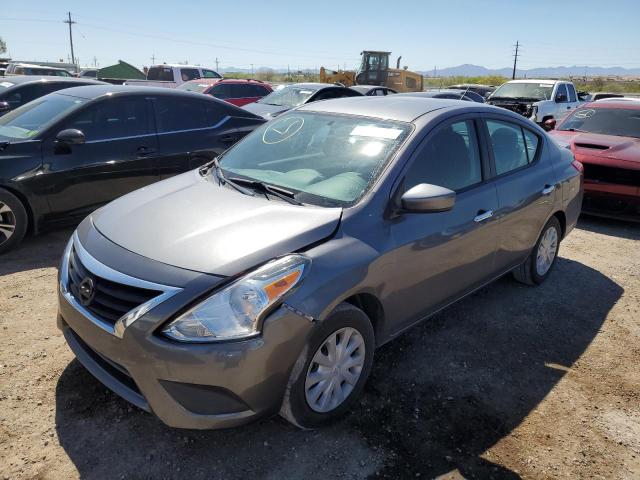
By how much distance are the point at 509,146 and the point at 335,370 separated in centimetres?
244

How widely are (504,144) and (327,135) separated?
149 centimetres

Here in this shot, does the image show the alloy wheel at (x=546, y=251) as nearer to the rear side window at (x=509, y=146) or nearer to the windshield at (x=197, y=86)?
the rear side window at (x=509, y=146)

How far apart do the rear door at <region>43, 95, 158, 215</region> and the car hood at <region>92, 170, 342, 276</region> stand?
7.37 feet

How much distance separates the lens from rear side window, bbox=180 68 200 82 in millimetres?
18062

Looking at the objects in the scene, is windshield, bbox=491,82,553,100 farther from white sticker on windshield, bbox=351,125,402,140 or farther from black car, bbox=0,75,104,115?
white sticker on windshield, bbox=351,125,402,140

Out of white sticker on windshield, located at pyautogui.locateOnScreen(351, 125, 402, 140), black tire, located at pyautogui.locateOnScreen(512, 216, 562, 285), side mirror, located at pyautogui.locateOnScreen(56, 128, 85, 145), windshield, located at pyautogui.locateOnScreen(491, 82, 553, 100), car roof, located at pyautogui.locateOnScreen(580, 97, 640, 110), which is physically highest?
windshield, located at pyautogui.locateOnScreen(491, 82, 553, 100)

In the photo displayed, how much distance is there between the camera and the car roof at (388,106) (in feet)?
10.8

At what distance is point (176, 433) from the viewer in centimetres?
257

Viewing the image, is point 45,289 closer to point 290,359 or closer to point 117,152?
point 117,152

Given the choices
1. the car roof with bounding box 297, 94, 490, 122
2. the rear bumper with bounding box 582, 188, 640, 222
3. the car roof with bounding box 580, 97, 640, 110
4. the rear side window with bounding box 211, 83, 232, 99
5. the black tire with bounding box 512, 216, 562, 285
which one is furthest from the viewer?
the rear side window with bounding box 211, 83, 232, 99

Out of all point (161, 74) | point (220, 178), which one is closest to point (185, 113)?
point (220, 178)

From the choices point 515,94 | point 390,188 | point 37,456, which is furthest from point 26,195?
point 515,94

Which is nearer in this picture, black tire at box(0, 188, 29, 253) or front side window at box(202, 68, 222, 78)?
black tire at box(0, 188, 29, 253)

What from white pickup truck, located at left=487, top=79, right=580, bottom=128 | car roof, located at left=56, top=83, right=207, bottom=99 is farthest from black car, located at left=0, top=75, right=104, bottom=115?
white pickup truck, located at left=487, top=79, right=580, bottom=128
